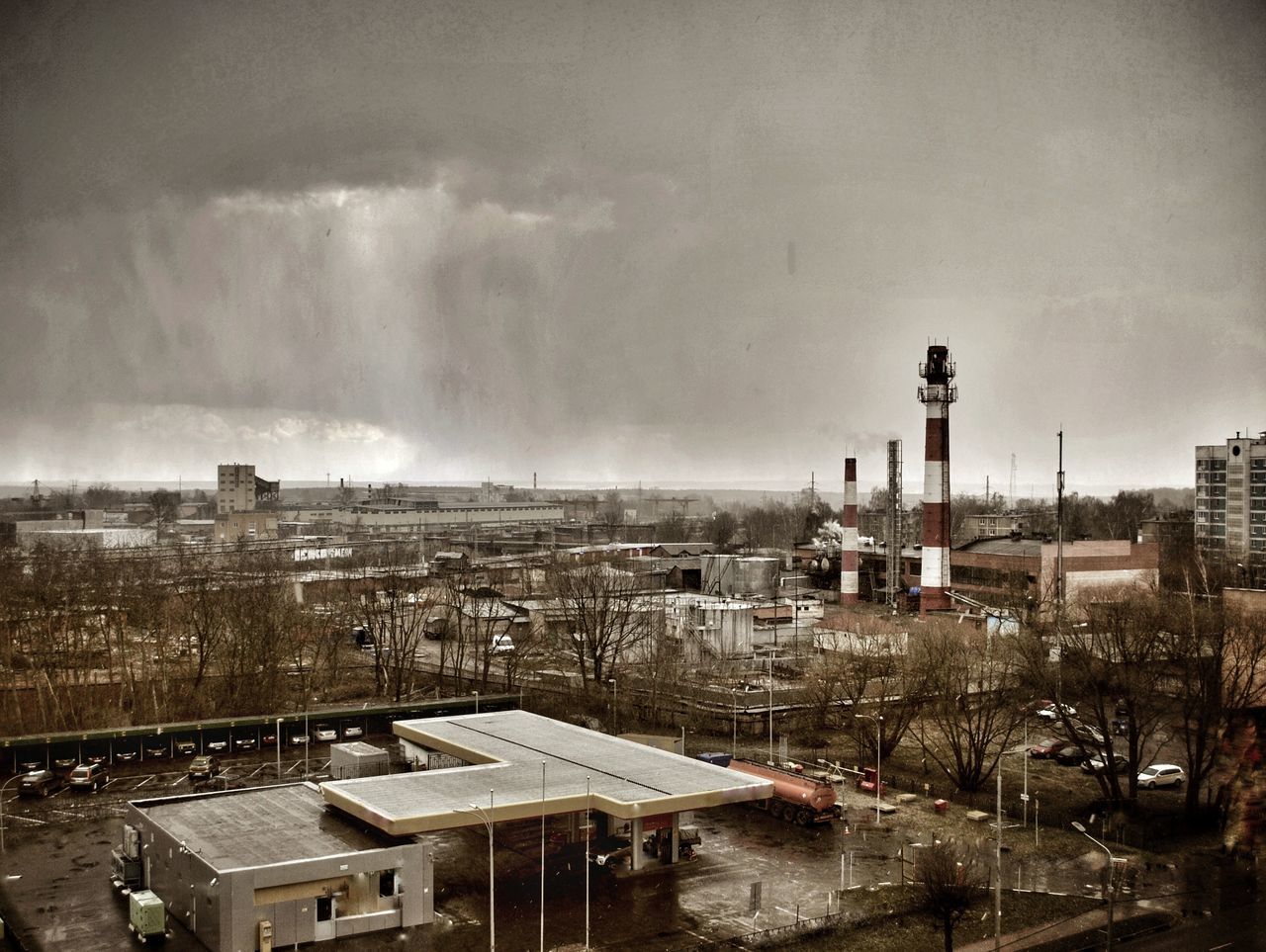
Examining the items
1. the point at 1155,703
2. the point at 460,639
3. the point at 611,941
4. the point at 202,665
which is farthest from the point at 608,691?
the point at 611,941

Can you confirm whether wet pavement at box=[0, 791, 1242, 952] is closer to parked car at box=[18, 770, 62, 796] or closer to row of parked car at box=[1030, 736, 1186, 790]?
parked car at box=[18, 770, 62, 796]

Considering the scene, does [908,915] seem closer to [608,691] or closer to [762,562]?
[608,691]

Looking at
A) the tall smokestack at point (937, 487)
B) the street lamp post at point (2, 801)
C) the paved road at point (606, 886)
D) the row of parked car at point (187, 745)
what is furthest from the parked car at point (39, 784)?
the tall smokestack at point (937, 487)

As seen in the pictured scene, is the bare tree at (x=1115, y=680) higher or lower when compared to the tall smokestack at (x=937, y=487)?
lower

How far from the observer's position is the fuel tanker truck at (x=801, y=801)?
14.6 metres

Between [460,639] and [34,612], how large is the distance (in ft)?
34.3

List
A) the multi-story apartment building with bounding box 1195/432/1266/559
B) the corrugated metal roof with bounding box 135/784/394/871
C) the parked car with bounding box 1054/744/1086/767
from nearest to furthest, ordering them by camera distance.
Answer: the corrugated metal roof with bounding box 135/784/394/871
the parked car with bounding box 1054/744/1086/767
the multi-story apartment building with bounding box 1195/432/1266/559

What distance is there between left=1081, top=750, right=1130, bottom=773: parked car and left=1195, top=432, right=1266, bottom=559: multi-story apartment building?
15082 millimetres

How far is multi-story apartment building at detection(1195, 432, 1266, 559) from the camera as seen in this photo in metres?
30.9

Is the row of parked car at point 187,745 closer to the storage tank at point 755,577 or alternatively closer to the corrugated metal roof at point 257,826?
the corrugated metal roof at point 257,826

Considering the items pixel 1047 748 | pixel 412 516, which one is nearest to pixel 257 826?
pixel 1047 748

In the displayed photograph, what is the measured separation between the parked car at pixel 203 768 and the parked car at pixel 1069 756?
48.5ft

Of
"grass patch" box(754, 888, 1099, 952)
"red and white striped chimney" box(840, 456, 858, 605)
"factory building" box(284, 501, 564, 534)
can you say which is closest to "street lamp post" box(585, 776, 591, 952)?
"grass patch" box(754, 888, 1099, 952)

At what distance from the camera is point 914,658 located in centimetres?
2038
